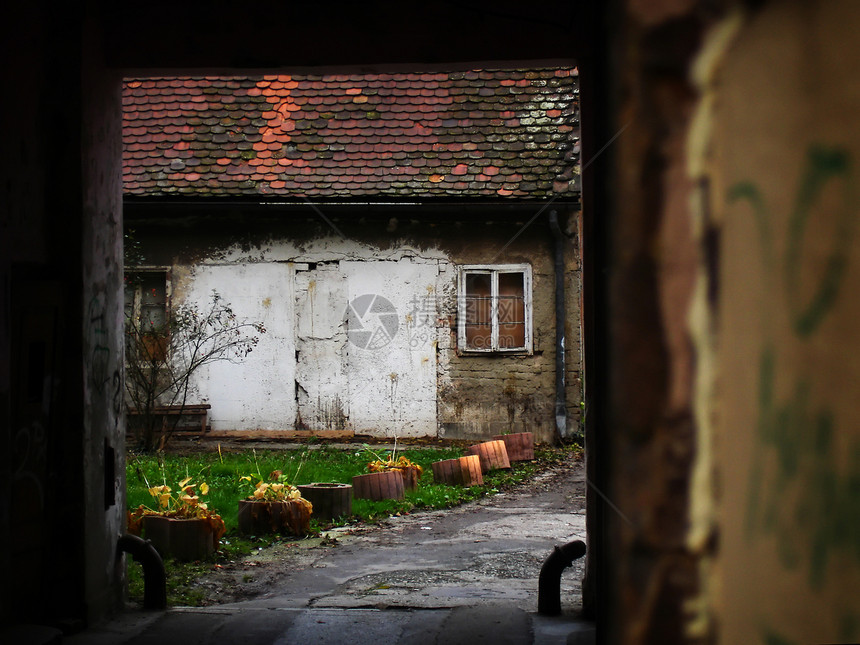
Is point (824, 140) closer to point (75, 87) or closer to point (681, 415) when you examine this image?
point (681, 415)

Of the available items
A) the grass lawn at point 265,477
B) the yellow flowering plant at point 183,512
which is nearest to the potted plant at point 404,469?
the grass lawn at point 265,477

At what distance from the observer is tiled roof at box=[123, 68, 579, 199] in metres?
13.6

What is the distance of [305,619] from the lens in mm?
5465

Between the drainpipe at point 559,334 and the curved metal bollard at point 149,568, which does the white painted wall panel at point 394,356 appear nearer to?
the drainpipe at point 559,334

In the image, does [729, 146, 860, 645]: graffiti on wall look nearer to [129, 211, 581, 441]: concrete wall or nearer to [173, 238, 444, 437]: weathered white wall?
[129, 211, 581, 441]: concrete wall

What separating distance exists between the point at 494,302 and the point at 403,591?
26.4 feet

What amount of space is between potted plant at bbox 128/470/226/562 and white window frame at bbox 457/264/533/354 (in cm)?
698

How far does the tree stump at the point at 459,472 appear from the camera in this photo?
10703 mm

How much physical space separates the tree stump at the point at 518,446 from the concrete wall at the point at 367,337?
3.87 ft

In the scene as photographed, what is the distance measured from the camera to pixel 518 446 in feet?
40.8

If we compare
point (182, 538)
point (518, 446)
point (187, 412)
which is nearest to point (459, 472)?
point (518, 446)

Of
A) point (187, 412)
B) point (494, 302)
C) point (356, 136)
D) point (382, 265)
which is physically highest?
→ point (356, 136)

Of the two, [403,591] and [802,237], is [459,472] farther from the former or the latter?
[802,237]

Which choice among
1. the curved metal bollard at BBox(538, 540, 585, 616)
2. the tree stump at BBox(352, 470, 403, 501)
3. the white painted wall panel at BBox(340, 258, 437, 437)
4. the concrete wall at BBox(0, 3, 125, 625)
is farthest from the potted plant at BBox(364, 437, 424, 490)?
the concrete wall at BBox(0, 3, 125, 625)
